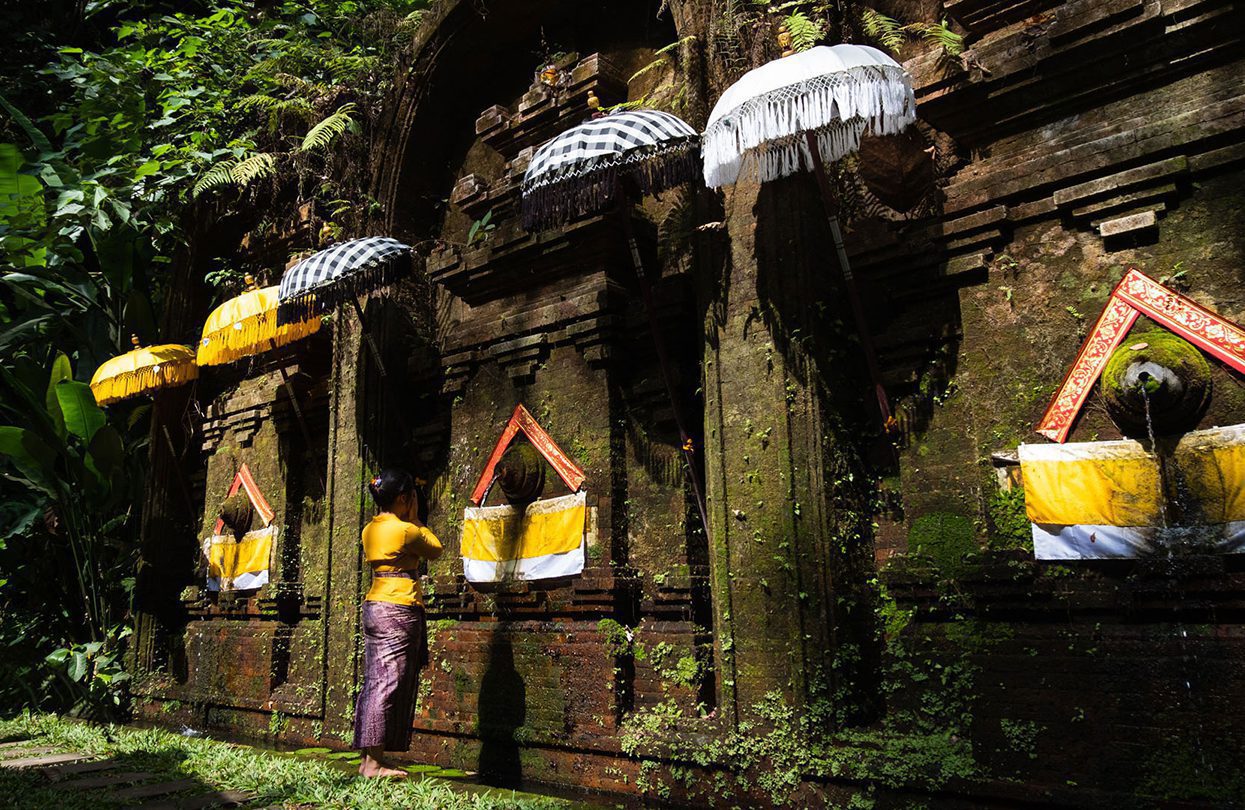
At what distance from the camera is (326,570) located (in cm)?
801

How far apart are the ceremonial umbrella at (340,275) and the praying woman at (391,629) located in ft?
5.68

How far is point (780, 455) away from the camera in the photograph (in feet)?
16.5

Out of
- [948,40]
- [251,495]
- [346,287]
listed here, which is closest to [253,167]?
[251,495]

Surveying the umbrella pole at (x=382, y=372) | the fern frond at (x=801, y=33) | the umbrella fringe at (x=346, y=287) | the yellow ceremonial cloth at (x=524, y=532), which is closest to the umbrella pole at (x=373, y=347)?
the umbrella pole at (x=382, y=372)

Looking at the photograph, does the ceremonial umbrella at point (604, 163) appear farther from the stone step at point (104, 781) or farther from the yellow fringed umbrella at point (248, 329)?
the stone step at point (104, 781)

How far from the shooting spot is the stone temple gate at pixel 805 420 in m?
4.12

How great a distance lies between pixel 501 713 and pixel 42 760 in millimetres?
3385

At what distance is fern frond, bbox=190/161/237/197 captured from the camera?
31.5ft

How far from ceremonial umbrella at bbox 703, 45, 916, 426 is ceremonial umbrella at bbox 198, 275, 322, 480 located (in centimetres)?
450

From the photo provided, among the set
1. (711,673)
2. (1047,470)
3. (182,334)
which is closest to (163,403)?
(182,334)

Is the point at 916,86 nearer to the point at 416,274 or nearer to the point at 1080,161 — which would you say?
the point at 1080,161

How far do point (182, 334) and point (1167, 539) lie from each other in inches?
424

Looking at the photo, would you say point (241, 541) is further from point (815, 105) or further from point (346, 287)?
point (815, 105)

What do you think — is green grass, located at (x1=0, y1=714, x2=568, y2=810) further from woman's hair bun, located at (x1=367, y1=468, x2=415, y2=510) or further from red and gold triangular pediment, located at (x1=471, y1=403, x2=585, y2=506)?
red and gold triangular pediment, located at (x1=471, y1=403, x2=585, y2=506)
